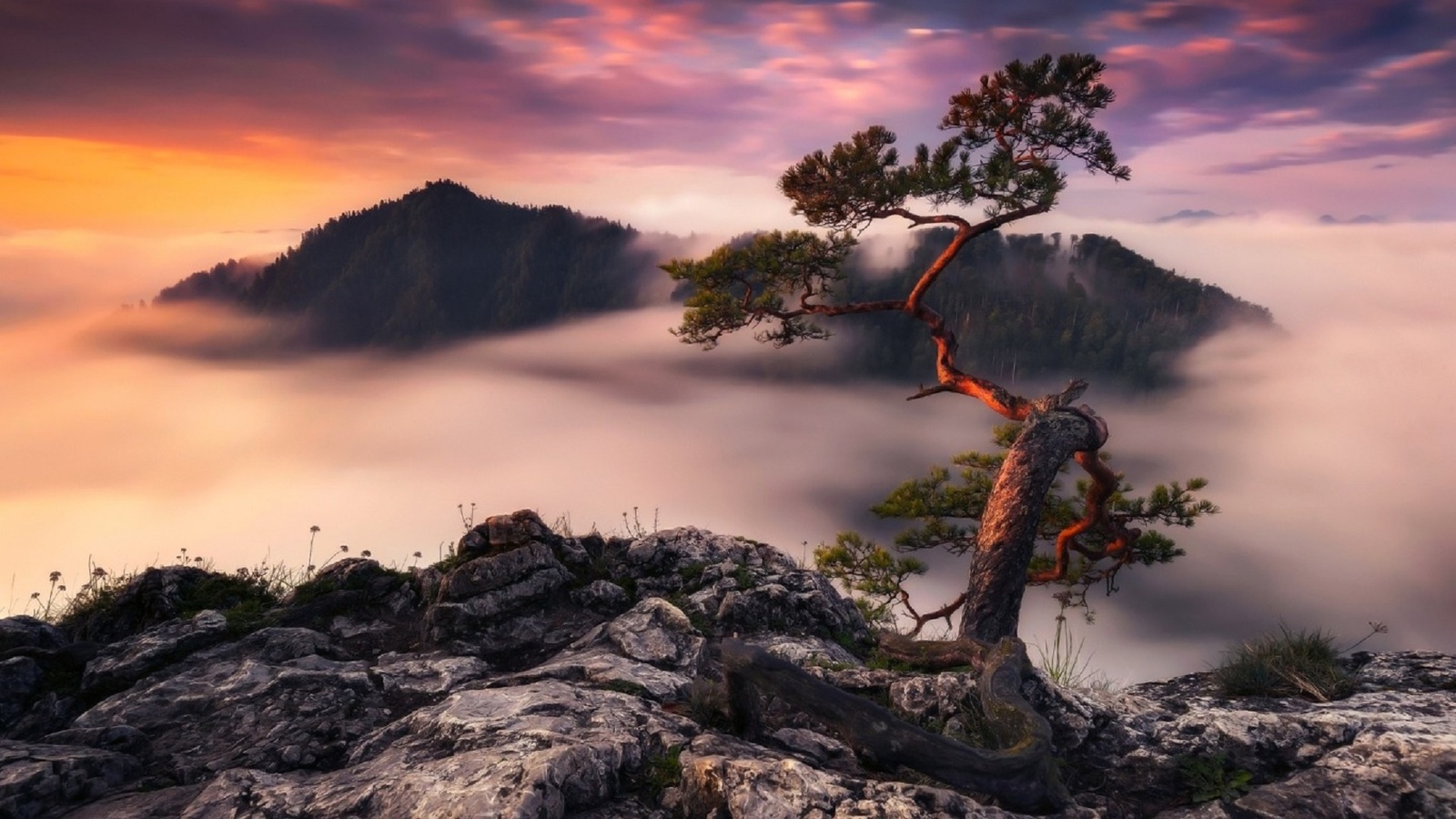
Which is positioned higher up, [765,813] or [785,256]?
[785,256]

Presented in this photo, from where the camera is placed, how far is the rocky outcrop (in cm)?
600

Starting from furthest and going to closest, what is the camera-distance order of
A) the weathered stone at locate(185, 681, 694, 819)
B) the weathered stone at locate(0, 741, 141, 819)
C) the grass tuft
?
1. the grass tuft
2. the weathered stone at locate(0, 741, 141, 819)
3. the weathered stone at locate(185, 681, 694, 819)

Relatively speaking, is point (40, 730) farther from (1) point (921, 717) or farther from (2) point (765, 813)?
(1) point (921, 717)

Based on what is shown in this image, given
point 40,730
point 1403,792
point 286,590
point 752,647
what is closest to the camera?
point 1403,792

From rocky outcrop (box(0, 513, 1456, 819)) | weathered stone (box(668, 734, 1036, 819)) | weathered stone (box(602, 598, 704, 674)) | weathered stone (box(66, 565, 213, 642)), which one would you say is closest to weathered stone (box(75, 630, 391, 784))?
rocky outcrop (box(0, 513, 1456, 819))

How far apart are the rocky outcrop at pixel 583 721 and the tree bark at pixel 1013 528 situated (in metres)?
2.45

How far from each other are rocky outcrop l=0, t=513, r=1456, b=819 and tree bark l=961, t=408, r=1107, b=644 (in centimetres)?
245

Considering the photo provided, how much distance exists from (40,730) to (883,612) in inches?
514

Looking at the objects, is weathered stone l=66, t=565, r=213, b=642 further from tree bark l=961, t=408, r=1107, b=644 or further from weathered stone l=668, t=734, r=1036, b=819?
tree bark l=961, t=408, r=1107, b=644

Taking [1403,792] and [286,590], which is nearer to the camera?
[1403,792]

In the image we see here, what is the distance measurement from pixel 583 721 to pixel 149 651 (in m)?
6.57

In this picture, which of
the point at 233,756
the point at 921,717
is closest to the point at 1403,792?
the point at 921,717

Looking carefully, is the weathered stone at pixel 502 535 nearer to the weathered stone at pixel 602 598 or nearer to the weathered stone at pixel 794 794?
the weathered stone at pixel 602 598

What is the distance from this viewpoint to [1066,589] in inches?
810
